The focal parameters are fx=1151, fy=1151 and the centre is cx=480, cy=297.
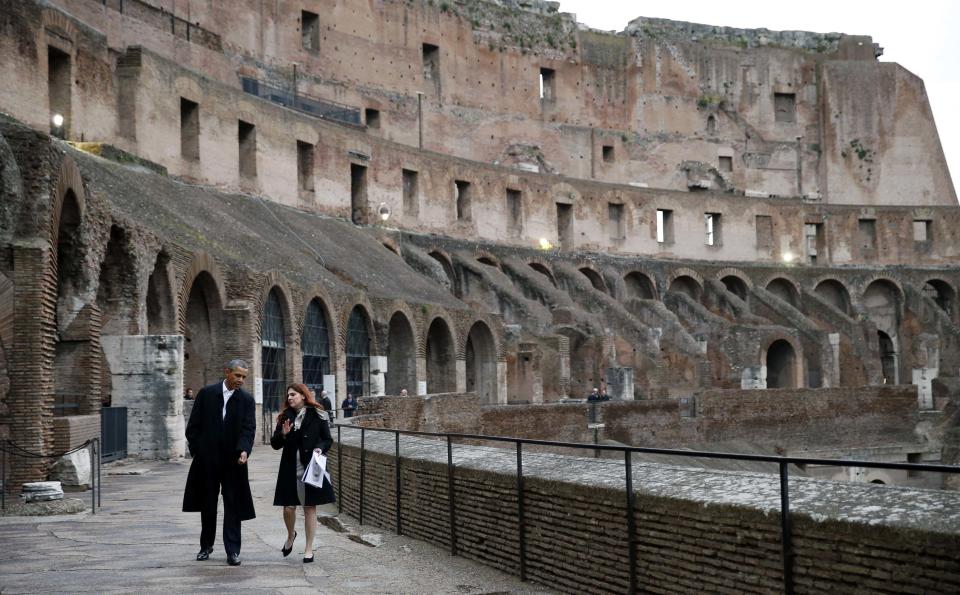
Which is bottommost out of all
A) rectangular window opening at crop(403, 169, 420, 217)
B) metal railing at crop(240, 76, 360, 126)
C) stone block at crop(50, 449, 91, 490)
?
stone block at crop(50, 449, 91, 490)

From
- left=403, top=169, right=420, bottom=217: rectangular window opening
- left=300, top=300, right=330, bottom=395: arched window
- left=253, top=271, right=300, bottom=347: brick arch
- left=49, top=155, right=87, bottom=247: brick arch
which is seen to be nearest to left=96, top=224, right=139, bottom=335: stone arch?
left=49, top=155, right=87, bottom=247: brick arch

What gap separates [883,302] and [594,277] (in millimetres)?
12604

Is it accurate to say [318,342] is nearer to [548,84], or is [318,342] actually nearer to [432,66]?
[432,66]

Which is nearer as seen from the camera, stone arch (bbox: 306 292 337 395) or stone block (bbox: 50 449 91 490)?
stone block (bbox: 50 449 91 490)

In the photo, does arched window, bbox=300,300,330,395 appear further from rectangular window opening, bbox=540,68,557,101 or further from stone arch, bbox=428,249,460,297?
rectangular window opening, bbox=540,68,557,101

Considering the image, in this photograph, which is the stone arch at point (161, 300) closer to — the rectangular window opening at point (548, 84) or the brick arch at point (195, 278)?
the brick arch at point (195, 278)

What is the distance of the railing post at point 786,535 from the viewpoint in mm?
4992

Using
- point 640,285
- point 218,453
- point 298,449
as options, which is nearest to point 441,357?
point 640,285

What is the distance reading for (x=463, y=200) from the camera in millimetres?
37000

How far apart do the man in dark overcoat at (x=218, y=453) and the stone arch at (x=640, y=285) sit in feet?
110

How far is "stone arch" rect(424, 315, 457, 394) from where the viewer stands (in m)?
28.0

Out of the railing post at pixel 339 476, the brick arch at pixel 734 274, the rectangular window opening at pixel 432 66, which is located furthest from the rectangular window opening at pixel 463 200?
the railing post at pixel 339 476

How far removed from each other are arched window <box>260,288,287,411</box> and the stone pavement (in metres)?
10.0

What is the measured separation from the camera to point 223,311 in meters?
18.7
